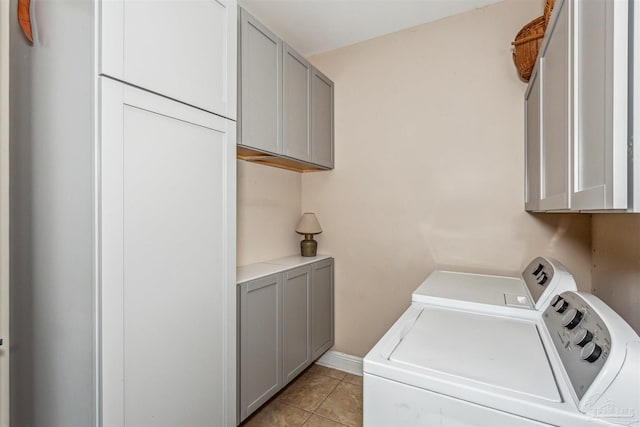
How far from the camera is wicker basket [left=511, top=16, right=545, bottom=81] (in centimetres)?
164

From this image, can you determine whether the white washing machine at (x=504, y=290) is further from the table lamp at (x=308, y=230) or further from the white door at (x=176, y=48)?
the white door at (x=176, y=48)

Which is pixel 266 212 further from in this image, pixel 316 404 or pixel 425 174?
pixel 316 404

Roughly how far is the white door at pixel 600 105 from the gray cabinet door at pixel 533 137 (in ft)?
2.08

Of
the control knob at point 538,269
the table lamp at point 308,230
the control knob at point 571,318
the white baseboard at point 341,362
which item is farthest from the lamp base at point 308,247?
the control knob at point 571,318

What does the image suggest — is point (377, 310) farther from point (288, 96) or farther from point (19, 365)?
point (19, 365)

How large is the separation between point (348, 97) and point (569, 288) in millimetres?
1962

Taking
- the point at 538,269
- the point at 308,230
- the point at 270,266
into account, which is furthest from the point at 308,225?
the point at 538,269

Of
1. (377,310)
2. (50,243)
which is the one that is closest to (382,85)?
(377,310)

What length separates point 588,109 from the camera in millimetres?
772

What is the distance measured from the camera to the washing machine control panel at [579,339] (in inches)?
29.3

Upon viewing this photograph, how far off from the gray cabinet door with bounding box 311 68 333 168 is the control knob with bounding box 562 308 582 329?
1.71 m

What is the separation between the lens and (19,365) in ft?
3.14

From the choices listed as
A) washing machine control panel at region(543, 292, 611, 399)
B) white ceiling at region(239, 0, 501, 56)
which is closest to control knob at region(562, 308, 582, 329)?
washing machine control panel at region(543, 292, 611, 399)

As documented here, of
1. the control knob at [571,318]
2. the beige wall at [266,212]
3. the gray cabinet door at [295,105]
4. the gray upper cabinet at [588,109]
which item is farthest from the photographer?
the beige wall at [266,212]
